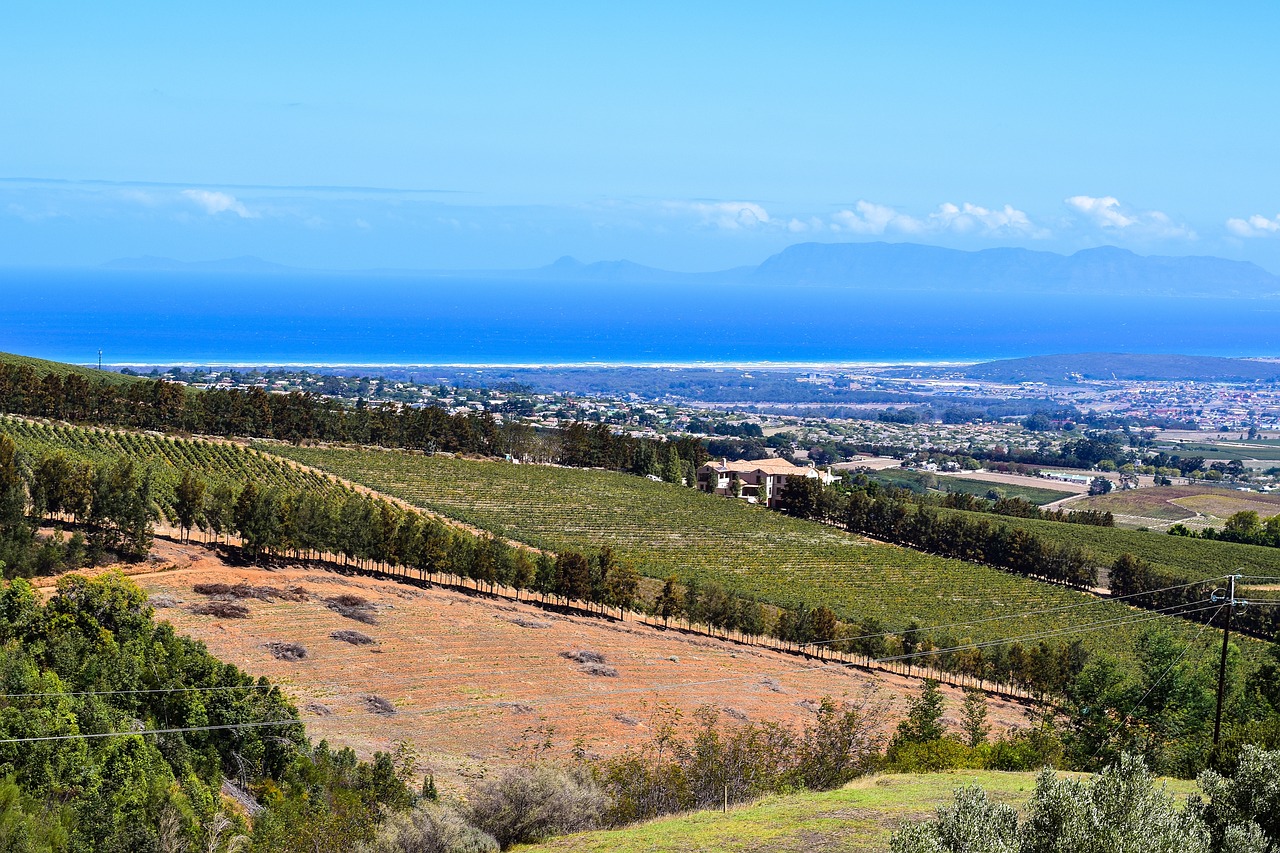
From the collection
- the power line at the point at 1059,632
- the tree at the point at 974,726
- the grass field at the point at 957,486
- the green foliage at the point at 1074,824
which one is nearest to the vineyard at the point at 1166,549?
the power line at the point at 1059,632

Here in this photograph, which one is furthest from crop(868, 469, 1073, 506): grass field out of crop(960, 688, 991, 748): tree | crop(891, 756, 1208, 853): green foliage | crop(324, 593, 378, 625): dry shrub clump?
crop(891, 756, 1208, 853): green foliage

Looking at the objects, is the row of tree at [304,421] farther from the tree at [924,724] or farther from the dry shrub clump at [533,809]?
the dry shrub clump at [533,809]

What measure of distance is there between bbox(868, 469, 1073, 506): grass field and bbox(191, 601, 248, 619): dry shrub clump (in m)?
80.2

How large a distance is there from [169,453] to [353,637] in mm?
29399

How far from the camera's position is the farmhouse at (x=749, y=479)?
80.9 metres

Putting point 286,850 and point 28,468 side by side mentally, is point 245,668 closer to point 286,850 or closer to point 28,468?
point 286,850

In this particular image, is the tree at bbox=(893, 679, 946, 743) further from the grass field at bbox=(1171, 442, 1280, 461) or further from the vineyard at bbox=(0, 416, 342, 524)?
the grass field at bbox=(1171, 442, 1280, 461)

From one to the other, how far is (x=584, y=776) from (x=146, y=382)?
57966 millimetres

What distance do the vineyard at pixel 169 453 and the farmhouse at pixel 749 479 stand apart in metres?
33.3

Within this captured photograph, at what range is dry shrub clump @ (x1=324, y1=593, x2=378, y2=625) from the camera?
33.9 metres

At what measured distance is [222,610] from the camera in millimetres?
31672

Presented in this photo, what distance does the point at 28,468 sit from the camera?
41.1 metres

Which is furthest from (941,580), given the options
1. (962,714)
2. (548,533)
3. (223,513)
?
(223,513)

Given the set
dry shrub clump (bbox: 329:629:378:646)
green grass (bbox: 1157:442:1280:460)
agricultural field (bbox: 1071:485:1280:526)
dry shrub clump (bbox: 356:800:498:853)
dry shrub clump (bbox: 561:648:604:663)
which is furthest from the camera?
green grass (bbox: 1157:442:1280:460)
